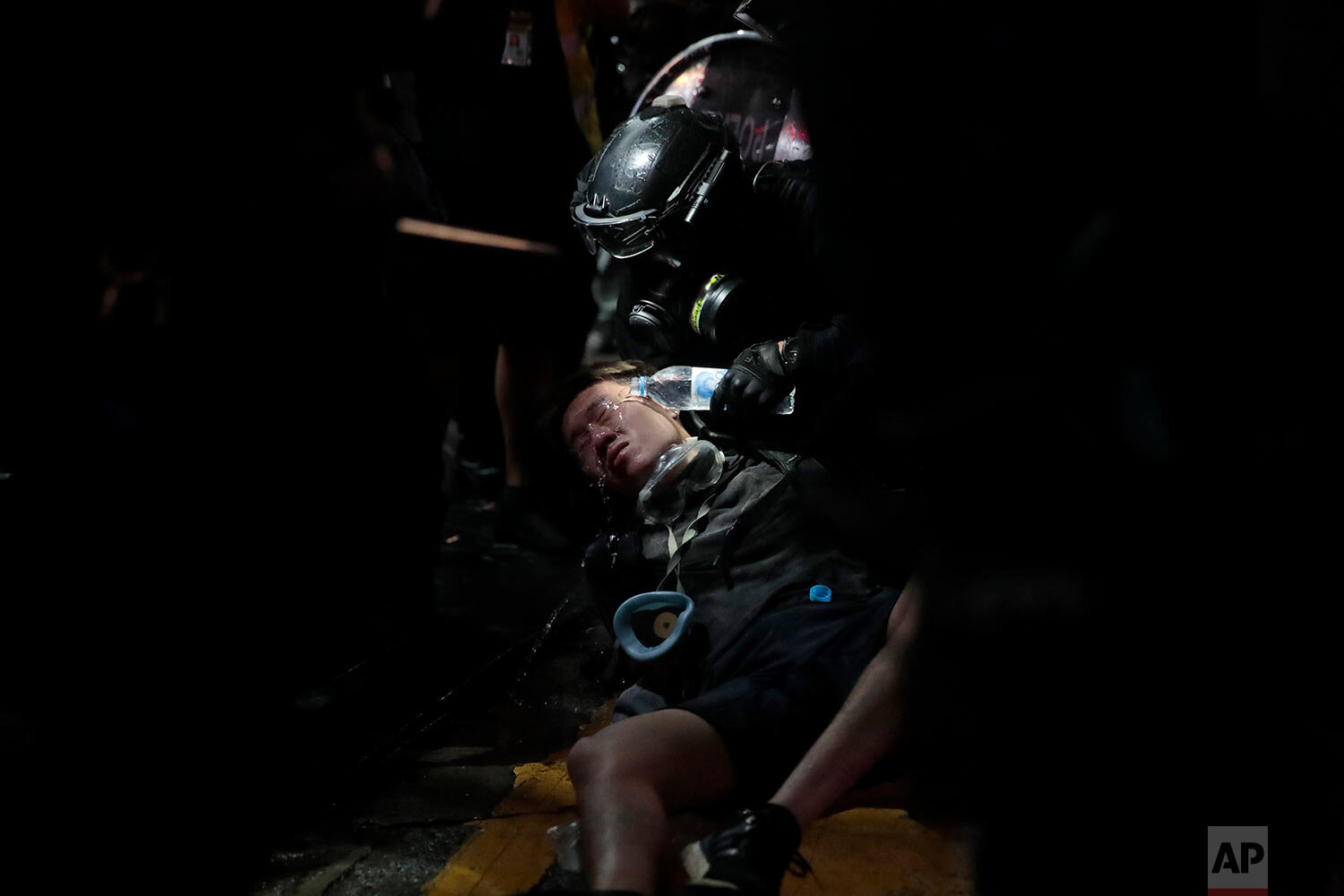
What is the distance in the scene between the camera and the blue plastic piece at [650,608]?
2.31 meters

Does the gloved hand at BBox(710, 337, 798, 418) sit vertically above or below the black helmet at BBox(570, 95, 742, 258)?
below

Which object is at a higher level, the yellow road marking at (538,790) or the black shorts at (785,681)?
the black shorts at (785,681)

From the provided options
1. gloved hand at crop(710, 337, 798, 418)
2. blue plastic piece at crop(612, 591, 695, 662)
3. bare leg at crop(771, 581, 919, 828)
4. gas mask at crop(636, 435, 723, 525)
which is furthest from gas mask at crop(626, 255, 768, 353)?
bare leg at crop(771, 581, 919, 828)

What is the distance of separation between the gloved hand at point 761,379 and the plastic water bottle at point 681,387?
0.18 meters

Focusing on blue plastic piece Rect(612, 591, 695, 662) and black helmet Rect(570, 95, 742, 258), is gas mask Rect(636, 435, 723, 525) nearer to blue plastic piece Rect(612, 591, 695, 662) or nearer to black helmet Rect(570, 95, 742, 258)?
blue plastic piece Rect(612, 591, 695, 662)

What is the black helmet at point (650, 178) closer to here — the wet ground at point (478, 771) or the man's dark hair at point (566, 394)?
the man's dark hair at point (566, 394)

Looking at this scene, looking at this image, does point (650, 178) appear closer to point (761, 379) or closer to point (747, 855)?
point (761, 379)

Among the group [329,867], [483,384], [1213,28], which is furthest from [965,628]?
[483,384]

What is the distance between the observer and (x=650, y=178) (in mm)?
3031

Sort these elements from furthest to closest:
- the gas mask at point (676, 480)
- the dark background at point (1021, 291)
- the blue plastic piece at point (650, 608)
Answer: the gas mask at point (676, 480) → the blue plastic piece at point (650, 608) → the dark background at point (1021, 291)

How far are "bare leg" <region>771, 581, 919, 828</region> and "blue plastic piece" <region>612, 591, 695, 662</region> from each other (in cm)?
45

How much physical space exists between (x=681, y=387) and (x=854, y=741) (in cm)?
140

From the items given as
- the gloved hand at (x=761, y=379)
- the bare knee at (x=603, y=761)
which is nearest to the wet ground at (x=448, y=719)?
the bare knee at (x=603, y=761)

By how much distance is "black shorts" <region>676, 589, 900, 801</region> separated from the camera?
2.01 m
